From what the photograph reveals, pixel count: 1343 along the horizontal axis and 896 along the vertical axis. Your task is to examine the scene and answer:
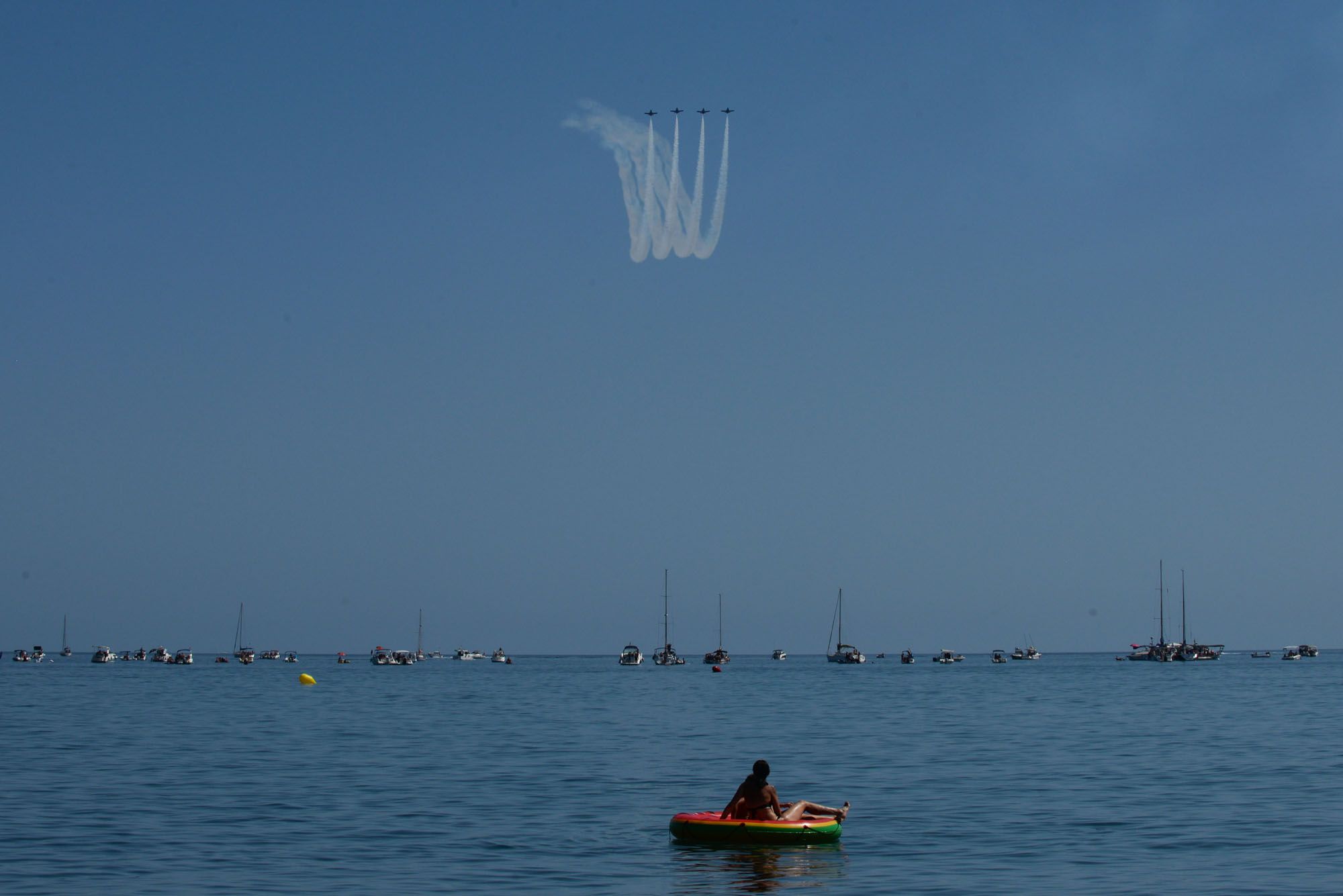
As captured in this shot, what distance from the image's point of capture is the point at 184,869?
32125 millimetres

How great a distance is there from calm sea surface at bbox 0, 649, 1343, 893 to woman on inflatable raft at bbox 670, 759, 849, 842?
0.45 metres

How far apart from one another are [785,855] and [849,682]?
13826cm

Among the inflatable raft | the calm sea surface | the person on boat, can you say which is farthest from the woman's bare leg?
the calm sea surface

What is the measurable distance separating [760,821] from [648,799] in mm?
10907

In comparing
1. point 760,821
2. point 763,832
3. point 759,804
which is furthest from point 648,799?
point 763,832

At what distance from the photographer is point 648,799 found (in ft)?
151

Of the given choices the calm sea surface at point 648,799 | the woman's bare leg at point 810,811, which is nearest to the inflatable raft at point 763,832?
the calm sea surface at point 648,799

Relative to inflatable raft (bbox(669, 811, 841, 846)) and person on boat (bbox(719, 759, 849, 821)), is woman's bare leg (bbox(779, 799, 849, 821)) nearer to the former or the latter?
person on boat (bbox(719, 759, 849, 821))

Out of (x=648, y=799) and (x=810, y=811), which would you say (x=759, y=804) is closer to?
(x=810, y=811)

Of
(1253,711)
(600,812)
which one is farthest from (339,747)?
(1253,711)

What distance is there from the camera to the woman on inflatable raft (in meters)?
35.4

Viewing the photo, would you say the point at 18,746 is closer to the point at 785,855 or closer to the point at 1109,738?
the point at 785,855

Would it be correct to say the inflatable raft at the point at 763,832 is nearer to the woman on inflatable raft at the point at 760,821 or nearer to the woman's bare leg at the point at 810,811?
the woman on inflatable raft at the point at 760,821

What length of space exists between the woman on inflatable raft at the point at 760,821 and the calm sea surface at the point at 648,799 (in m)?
0.45
